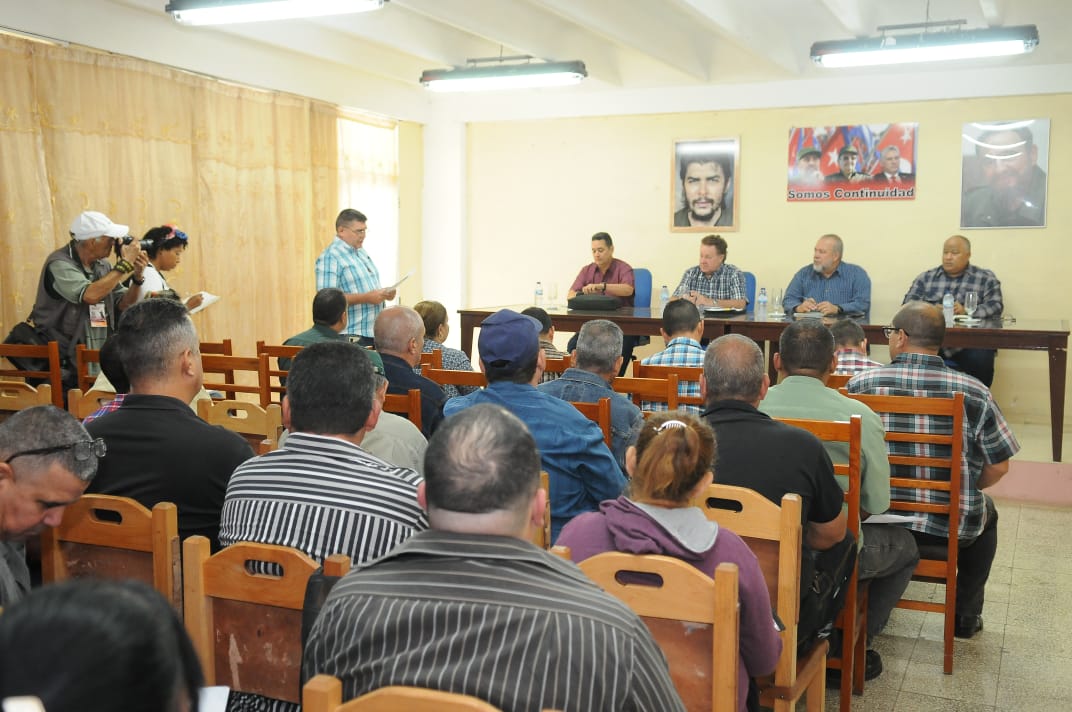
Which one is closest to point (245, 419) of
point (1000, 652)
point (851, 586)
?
point (851, 586)

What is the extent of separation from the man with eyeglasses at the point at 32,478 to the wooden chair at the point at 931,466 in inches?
87.2

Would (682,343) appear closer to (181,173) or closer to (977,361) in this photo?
(977,361)

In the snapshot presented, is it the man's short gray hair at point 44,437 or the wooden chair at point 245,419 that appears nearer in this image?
the man's short gray hair at point 44,437

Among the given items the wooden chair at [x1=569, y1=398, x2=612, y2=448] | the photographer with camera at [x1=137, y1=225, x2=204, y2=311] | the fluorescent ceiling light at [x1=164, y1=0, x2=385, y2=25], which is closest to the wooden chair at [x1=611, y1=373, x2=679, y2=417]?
the wooden chair at [x1=569, y1=398, x2=612, y2=448]

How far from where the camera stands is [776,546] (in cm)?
217

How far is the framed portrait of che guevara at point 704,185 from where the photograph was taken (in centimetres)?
855

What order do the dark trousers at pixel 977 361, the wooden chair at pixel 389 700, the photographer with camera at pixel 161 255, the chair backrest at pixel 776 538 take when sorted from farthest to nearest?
the dark trousers at pixel 977 361 → the photographer with camera at pixel 161 255 → the chair backrest at pixel 776 538 → the wooden chair at pixel 389 700

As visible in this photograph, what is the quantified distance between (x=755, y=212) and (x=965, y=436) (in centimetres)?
556

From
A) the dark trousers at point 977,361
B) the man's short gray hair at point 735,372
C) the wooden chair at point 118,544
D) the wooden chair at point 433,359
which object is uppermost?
the man's short gray hair at point 735,372

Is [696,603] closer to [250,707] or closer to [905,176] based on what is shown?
[250,707]

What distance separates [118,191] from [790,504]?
547 centimetres

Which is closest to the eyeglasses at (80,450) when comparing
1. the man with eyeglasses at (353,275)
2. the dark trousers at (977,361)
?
the man with eyeglasses at (353,275)

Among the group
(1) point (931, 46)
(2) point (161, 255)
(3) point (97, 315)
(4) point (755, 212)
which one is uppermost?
(1) point (931, 46)

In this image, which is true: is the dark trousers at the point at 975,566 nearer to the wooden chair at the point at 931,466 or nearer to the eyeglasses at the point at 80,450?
the wooden chair at the point at 931,466
